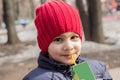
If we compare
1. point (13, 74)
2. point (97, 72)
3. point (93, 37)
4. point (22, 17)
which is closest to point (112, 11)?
point (22, 17)

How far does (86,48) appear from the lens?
12719 millimetres

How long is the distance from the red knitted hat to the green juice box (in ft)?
0.88

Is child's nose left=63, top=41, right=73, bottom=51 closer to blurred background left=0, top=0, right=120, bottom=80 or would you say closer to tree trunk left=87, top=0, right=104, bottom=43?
blurred background left=0, top=0, right=120, bottom=80

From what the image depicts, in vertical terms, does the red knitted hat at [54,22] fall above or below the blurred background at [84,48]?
above

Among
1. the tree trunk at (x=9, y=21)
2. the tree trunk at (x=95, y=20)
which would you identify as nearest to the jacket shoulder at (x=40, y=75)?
the tree trunk at (x=95, y=20)

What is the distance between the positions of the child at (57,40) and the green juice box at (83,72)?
13 centimetres

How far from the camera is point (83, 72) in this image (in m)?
2.59

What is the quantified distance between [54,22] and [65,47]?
20 centimetres

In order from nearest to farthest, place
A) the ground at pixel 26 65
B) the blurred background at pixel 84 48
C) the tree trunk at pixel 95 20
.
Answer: the ground at pixel 26 65
the blurred background at pixel 84 48
the tree trunk at pixel 95 20

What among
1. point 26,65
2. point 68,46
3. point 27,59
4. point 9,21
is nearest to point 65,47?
point 68,46

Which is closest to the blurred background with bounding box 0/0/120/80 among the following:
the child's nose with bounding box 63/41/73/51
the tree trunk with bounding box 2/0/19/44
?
the tree trunk with bounding box 2/0/19/44

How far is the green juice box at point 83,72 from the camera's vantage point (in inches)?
102

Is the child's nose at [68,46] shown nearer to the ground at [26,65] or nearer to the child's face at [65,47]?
the child's face at [65,47]

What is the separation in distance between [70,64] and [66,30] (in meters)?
0.22
